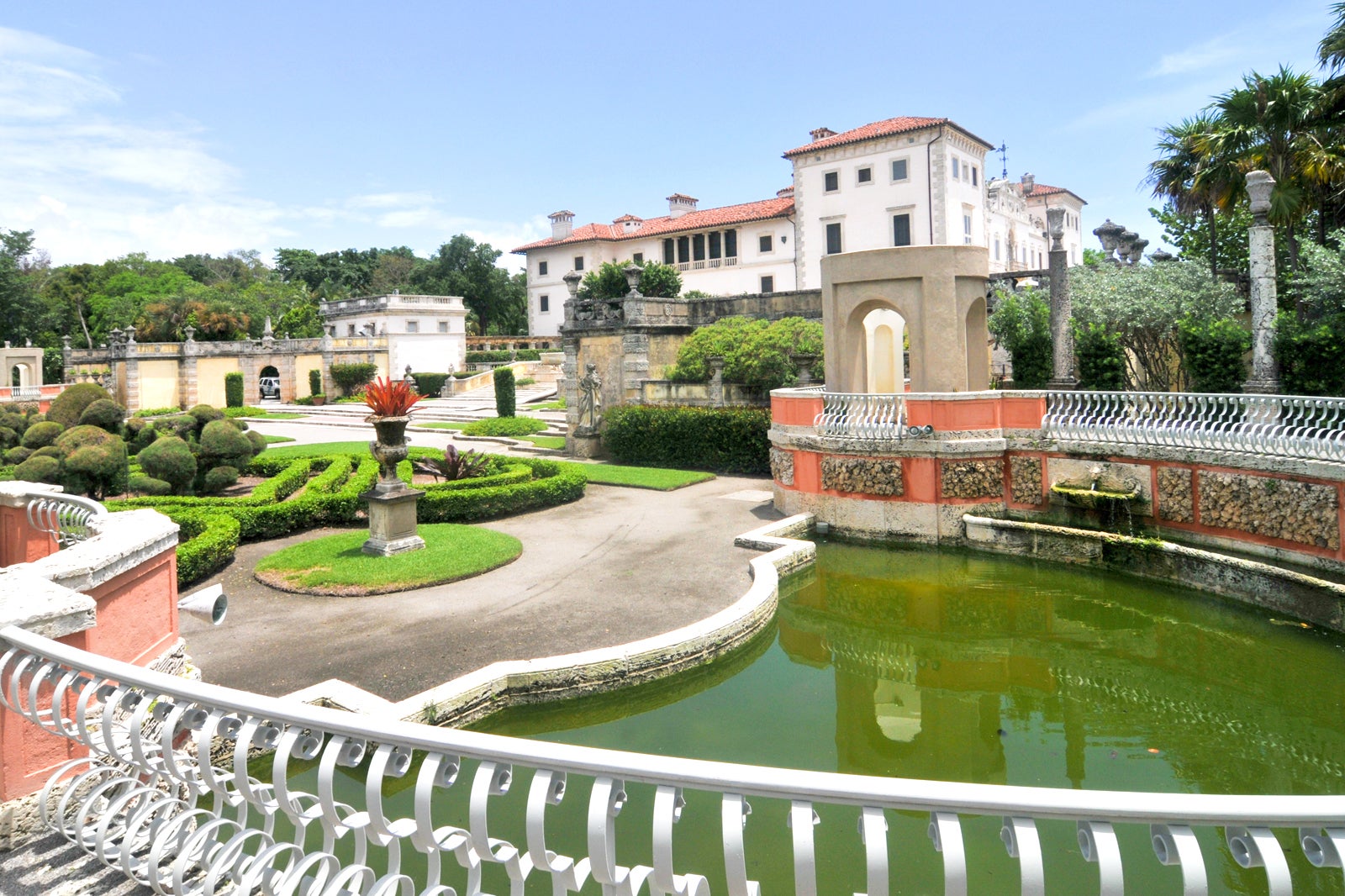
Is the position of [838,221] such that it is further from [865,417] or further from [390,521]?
[390,521]

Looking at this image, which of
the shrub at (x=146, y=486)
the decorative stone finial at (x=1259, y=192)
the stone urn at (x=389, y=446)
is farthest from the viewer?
the shrub at (x=146, y=486)

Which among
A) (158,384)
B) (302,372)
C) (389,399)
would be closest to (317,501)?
(389,399)

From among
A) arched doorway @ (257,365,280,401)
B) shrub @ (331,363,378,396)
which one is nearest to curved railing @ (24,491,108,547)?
shrub @ (331,363,378,396)

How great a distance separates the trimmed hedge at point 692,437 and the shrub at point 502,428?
5734 millimetres

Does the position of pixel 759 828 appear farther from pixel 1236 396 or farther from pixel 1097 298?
pixel 1097 298

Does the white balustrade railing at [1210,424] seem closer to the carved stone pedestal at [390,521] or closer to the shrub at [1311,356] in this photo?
the shrub at [1311,356]

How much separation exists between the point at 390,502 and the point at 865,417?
7.92 metres

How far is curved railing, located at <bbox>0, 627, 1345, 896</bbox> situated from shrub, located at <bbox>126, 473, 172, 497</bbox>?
41.3ft

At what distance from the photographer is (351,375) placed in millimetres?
45406

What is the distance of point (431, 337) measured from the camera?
51375 millimetres

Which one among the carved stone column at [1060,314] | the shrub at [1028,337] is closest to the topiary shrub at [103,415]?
the carved stone column at [1060,314]

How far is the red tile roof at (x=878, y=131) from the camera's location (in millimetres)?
38250

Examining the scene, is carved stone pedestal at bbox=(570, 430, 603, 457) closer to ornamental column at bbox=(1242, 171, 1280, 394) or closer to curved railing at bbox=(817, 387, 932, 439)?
curved railing at bbox=(817, 387, 932, 439)

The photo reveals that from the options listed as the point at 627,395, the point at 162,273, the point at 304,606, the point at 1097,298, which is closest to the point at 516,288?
the point at 162,273
